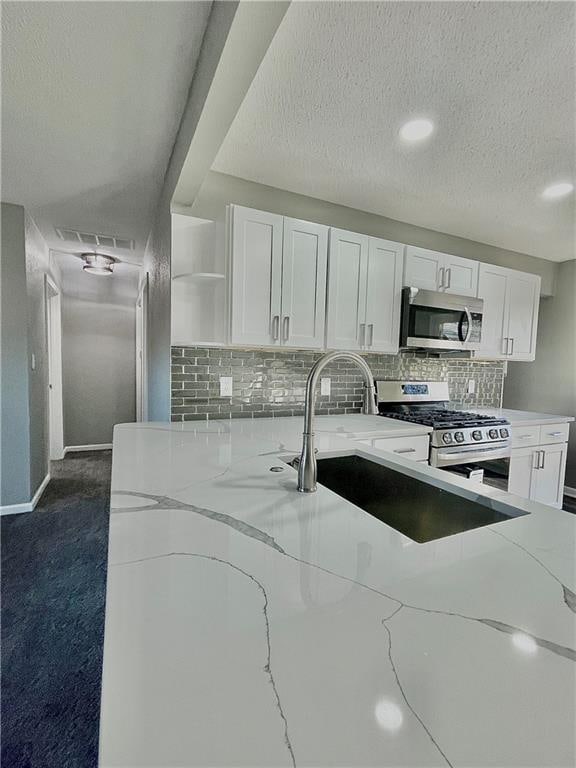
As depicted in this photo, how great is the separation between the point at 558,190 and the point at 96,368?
544 cm

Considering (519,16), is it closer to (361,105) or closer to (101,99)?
(361,105)

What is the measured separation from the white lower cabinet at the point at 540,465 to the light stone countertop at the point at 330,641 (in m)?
2.21

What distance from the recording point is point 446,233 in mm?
3209

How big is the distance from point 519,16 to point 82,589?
3.21 metres

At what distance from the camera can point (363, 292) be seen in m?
2.55

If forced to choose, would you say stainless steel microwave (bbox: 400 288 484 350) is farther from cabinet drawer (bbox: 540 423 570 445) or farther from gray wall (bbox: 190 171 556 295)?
cabinet drawer (bbox: 540 423 570 445)

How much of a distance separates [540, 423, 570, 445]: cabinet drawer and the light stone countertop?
8.25 feet

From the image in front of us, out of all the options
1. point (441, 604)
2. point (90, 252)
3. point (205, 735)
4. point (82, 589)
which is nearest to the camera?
point (205, 735)

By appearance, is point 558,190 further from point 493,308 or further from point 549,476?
point 549,476

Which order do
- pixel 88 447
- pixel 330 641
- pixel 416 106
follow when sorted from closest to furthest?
pixel 330 641 → pixel 416 106 → pixel 88 447

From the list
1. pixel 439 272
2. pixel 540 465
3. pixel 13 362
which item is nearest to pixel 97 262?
pixel 13 362

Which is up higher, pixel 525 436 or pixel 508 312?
pixel 508 312

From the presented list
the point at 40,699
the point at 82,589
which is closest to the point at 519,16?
the point at 40,699

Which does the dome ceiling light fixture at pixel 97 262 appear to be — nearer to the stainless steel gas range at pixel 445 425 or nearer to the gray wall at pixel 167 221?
the gray wall at pixel 167 221
